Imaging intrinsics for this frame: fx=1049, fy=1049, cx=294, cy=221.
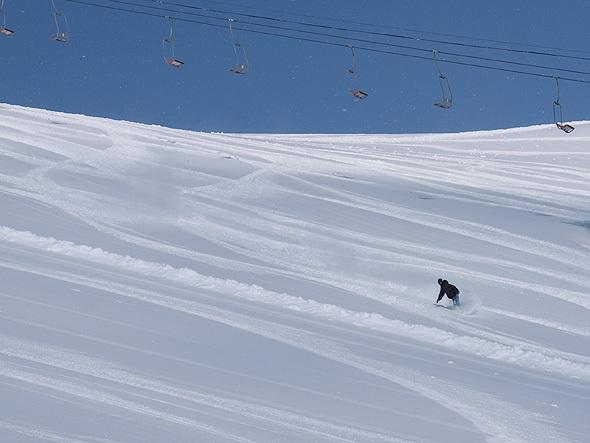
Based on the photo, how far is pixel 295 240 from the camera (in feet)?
45.1

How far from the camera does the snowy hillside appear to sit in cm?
702

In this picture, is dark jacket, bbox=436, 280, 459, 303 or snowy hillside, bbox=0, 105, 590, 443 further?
dark jacket, bbox=436, 280, 459, 303

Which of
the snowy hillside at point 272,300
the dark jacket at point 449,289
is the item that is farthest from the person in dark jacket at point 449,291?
the snowy hillside at point 272,300

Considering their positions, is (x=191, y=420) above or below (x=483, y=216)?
below

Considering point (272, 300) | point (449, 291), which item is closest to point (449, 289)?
point (449, 291)

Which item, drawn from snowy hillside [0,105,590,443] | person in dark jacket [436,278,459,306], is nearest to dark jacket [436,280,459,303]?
person in dark jacket [436,278,459,306]

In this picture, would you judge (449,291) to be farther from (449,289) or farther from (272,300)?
(272,300)

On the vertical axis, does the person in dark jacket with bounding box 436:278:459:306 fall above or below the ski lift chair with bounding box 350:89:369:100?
below

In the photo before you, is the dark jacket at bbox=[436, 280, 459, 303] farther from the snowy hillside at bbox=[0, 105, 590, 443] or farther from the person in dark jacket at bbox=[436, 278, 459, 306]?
the snowy hillside at bbox=[0, 105, 590, 443]

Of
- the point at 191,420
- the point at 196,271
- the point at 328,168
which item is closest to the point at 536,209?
the point at 328,168

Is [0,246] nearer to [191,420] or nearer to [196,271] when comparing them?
[196,271]

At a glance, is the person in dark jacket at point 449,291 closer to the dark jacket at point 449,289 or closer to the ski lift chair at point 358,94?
the dark jacket at point 449,289

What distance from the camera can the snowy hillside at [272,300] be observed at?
702 centimetres

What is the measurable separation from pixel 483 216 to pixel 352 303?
6.77 meters
